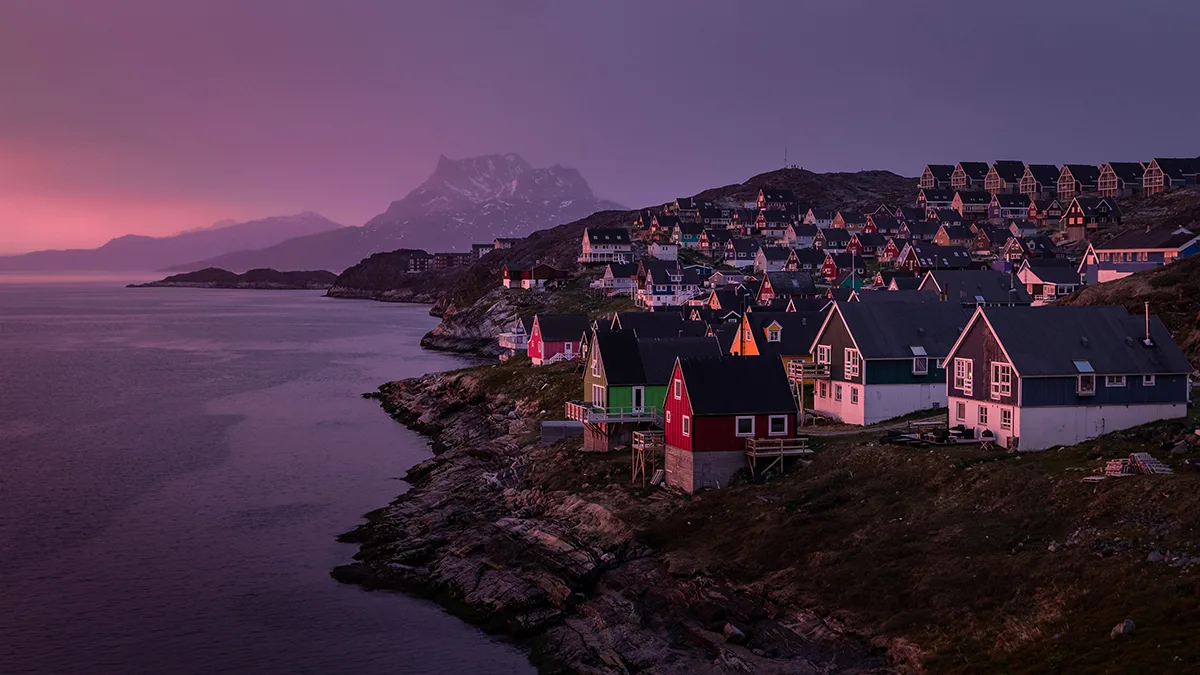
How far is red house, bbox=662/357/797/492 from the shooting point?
48.5m

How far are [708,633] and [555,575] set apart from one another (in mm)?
9144

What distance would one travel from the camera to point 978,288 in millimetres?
94562

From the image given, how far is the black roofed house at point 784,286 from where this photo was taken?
12431 centimetres

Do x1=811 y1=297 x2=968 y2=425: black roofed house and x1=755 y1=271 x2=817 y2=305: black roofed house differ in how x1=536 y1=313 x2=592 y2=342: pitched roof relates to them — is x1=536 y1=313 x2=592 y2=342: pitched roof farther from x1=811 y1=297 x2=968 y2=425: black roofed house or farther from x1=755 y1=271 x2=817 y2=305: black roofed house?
x1=811 y1=297 x2=968 y2=425: black roofed house

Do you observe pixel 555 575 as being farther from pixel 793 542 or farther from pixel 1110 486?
pixel 1110 486

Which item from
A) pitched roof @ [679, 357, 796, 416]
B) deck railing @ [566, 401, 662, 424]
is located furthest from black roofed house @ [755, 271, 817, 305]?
pitched roof @ [679, 357, 796, 416]

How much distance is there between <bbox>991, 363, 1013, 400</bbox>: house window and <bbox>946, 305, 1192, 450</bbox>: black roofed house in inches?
1.8

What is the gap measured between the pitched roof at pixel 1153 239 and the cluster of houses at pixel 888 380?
155 ft

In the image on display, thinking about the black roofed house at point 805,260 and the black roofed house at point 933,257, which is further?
the black roofed house at point 805,260

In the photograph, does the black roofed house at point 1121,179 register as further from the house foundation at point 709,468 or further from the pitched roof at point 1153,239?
the house foundation at point 709,468

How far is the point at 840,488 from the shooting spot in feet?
143

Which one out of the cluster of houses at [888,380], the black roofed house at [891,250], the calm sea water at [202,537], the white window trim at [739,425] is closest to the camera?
the calm sea water at [202,537]

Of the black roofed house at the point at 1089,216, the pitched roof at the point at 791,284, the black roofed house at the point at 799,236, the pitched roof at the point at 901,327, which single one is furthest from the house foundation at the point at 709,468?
the black roofed house at the point at 799,236

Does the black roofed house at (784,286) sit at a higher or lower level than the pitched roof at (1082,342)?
higher
